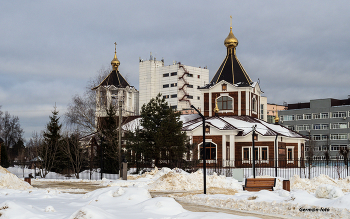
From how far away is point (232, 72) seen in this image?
50688 millimetres

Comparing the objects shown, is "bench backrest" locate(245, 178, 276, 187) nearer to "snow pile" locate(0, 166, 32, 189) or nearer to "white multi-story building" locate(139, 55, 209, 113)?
"snow pile" locate(0, 166, 32, 189)

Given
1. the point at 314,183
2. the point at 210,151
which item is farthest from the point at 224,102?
the point at 314,183

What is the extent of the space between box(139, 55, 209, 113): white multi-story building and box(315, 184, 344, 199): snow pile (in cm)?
8515

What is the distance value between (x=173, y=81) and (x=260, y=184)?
8264cm

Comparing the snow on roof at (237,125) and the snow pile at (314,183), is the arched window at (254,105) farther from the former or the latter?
the snow pile at (314,183)

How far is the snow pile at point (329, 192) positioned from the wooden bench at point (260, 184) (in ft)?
15.8

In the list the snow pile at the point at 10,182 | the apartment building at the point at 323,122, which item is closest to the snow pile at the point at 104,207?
the snow pile at the point at 10,182

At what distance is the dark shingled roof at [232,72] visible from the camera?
50156 mm

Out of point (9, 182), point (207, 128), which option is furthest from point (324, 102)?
point (9, 182)

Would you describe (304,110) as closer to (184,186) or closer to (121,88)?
(121,88)

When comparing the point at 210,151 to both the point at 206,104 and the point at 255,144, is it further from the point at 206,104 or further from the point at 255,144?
the point at 206,104

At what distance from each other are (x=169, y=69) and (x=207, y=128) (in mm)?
59173

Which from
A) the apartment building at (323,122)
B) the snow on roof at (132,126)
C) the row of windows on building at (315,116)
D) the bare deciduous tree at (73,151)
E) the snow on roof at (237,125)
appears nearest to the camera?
the bare deciduous tree at (73,151)

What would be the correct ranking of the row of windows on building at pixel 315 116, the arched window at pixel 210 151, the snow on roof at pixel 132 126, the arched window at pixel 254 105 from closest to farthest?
1. the arched window at pixel 210 151
2. the snow on roof at pixel 132 126
3. the arched window at pixel 254 105
4. the row of windows on building at pixel 315 116
